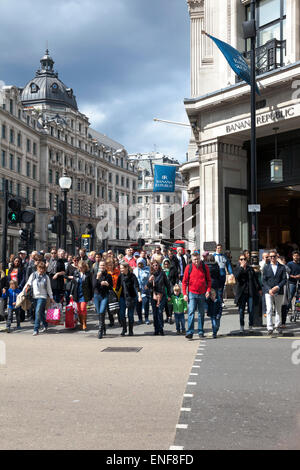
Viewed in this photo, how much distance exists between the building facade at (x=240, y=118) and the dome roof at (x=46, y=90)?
63.5 meters

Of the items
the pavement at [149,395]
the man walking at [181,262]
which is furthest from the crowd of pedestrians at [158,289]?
the man walking at [181,262]

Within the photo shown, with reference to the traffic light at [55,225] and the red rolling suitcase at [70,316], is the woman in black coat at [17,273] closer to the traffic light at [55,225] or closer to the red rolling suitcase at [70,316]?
the red rolling suitcase at [70,316]

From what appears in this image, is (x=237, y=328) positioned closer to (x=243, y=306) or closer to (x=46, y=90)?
(x=243, y=306)

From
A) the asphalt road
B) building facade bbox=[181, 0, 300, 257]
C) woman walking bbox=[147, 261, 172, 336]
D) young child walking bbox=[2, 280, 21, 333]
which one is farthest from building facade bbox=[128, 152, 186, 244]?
the asphalt road

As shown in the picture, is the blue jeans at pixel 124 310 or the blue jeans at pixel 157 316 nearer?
the blue jeans at pixel 157 316

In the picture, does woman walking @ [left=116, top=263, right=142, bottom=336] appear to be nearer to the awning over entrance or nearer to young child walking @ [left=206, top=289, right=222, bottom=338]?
young child walking @ [left=206, top=289, right=222, bottom=338]

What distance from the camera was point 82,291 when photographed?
543 inches

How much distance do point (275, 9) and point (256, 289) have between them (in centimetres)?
1054

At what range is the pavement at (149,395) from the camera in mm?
4770

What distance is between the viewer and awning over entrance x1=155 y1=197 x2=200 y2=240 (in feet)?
79.7

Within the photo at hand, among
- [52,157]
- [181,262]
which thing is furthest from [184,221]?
[52,157]

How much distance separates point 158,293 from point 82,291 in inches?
85.6
